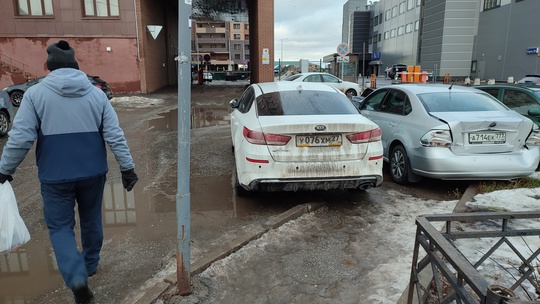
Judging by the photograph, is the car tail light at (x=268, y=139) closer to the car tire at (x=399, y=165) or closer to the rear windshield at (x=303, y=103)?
the rear windshield at (x=303, y=103)

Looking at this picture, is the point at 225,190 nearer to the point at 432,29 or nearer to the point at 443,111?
the point at 443,111

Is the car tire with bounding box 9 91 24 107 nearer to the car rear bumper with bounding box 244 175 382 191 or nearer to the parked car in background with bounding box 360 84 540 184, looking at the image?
the car rear bumper with bounding box 244 175 382 191

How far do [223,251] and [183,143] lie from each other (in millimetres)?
1298

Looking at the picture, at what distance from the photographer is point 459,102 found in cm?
601

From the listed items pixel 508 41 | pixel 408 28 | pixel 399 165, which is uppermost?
pixel 408 28

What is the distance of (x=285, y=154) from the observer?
178 inches

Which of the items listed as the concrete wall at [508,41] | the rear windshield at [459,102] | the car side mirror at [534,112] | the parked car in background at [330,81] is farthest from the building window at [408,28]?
the rear windshield at [459,102]

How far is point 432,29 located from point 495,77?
1276 centimetres

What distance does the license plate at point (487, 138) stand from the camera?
5.31 m

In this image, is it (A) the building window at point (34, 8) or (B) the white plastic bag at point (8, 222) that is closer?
(B) the white plastic bag at point (8, 222)

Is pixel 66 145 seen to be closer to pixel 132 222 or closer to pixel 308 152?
pixel 132 222

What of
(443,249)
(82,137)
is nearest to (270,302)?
(443,249)

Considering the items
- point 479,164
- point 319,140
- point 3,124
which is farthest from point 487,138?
point 3,124

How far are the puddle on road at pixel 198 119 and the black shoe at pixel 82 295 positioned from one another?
29.3ft
